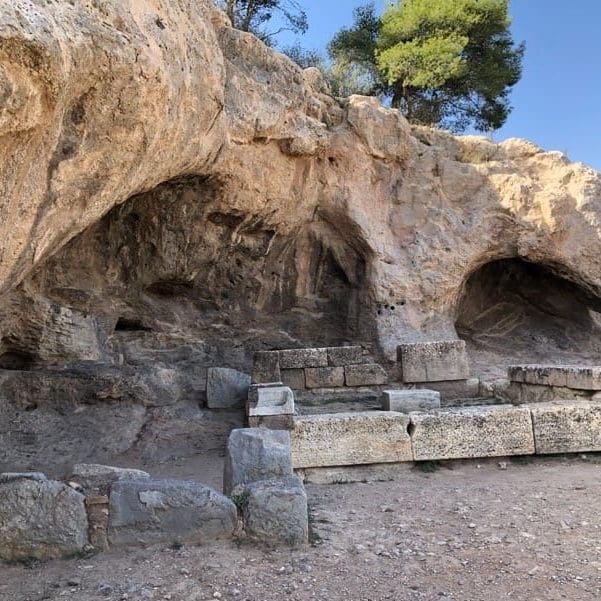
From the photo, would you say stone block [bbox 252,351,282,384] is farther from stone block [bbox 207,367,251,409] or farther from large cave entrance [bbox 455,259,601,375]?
large cave entrance [bbox 455,259,601,375]

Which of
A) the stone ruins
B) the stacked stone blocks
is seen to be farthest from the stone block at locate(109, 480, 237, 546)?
the stacked stone blocks

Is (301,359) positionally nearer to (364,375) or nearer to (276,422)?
(364,375)

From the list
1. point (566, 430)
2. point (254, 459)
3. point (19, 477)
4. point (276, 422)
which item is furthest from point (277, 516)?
point (566, 430)

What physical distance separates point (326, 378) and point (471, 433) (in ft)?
10.3

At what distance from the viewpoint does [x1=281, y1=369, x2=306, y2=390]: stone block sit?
868 cm

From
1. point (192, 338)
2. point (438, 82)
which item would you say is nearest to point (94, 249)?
point (192, 338)

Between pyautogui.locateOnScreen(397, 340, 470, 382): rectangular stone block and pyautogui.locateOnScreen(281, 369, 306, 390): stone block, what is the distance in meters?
1.68

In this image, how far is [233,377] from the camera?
820 cm

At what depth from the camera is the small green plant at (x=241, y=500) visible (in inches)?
147

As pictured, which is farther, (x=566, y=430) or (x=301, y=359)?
(x=301, y=359)

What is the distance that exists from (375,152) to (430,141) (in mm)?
1796

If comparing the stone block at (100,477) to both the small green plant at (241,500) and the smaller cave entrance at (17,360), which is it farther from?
the smaller cave entrance at (17,360)

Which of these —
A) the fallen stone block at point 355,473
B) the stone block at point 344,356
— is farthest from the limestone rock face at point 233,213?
the fallen stone block at point 355,473

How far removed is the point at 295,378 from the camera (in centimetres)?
871
